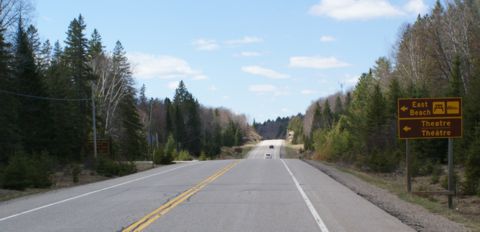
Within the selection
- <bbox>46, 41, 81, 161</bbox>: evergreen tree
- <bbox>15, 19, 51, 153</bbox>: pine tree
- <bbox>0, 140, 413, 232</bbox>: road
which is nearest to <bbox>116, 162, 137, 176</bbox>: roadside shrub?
<bbox>15, 19, 51, 153</bbox>: pine tree

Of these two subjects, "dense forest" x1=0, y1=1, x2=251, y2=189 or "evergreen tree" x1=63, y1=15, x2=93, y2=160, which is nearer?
"dense forest" x1=0, y1=1, x2=251, y2=189

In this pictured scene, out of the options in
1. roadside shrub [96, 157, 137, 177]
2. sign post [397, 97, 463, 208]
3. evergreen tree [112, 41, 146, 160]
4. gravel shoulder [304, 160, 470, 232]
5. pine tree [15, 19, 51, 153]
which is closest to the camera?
gravel shoulder [304, 160, 470, 232]

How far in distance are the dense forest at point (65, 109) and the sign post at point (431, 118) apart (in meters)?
17.6

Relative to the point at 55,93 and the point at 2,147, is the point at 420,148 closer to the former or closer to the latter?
the point at 2,147

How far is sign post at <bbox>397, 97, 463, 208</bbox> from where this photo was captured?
21266mm

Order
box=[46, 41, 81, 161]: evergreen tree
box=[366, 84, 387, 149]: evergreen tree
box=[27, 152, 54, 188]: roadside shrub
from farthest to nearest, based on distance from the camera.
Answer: box=[46, 41, 81, 161]: evergreen tree, box=[366, 84, 387, 149]: evergreen tree, box=[27, 152, 54, 188]: roadside shrub

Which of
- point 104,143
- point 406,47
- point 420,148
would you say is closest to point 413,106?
point 420,148

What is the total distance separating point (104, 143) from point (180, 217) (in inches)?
1678

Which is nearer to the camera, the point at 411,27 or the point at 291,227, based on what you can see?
the point at 291,227

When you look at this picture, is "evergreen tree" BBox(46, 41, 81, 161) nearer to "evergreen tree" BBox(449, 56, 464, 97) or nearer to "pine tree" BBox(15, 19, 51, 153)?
"pine tree" BBox(15, 19, 51, 153)

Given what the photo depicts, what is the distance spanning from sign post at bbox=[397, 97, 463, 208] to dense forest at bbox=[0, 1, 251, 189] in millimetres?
17617

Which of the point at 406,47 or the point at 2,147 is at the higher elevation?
the point at 406,47

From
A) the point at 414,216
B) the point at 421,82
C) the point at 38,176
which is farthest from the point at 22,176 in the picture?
the point at 421,82

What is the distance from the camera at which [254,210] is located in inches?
537
